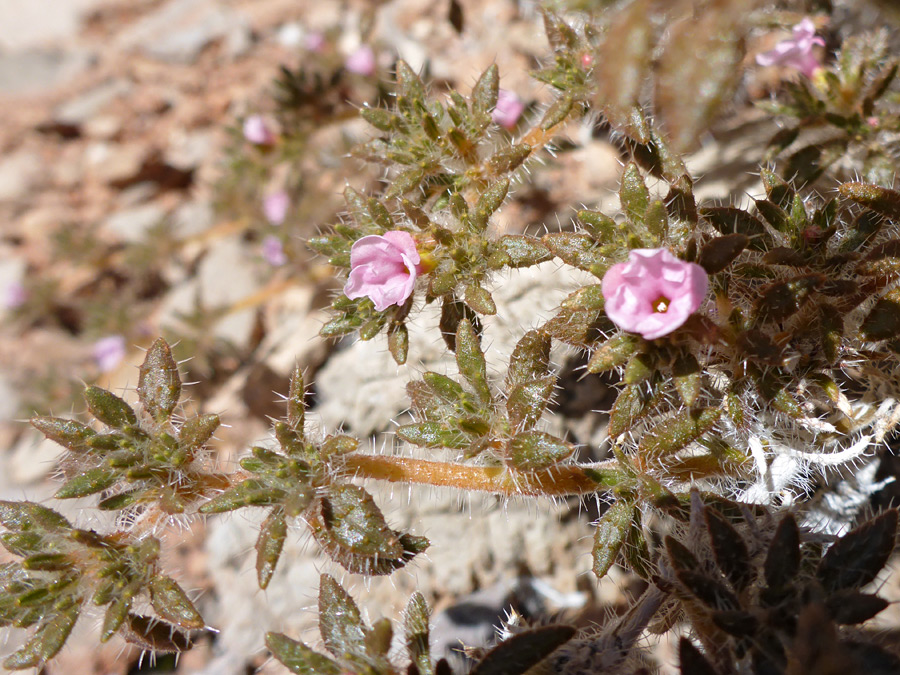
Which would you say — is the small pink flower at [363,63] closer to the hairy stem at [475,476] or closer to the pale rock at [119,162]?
the pale rock at [119,162]

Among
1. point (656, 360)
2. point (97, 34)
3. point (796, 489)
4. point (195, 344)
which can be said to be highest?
point (656, 360)

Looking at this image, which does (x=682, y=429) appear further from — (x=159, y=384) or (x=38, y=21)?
(x=38, y=21)

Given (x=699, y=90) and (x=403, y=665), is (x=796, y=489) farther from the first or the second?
(x=699, y=90)

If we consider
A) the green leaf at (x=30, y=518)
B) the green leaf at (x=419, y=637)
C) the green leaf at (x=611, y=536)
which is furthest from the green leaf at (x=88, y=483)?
the green leaf at (x=611, y=536)

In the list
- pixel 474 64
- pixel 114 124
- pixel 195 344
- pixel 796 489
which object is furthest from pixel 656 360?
pixel 114 124

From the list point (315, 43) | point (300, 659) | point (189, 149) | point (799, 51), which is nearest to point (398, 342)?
point (300, 659)

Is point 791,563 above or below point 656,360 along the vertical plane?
below
